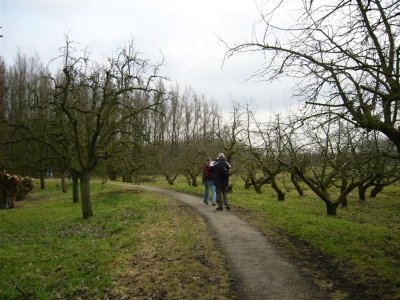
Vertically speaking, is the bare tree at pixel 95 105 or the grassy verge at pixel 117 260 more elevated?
the bare tree at pixel 95 105

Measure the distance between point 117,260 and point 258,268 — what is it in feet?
12.4

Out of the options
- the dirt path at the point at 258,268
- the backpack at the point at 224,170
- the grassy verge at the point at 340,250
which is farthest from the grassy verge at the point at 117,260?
the backpack at the point at 224,170

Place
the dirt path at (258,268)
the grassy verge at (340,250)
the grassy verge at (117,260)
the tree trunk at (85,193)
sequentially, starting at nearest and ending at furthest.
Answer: the dirt path at (258,268) → the grassy verge at (340,250) → the grassy verge at (117,260) → the tree trunk at (85,193)

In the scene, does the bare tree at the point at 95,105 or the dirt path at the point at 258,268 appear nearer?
the dirt path at the point at 258,268

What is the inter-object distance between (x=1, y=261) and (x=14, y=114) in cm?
3965

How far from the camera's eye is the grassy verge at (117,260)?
7840mm

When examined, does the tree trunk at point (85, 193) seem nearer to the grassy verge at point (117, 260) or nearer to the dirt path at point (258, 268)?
the grassy verge at point (117, 260)

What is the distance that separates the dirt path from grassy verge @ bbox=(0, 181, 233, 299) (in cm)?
33

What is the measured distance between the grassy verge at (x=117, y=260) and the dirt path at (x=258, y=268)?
12.9 inches

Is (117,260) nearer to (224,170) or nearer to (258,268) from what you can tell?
(258,268)

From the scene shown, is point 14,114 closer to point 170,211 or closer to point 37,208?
point 37,208

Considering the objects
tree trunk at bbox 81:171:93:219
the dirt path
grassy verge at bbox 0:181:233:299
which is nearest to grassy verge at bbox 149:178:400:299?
the dirt path

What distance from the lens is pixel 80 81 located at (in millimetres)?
18078

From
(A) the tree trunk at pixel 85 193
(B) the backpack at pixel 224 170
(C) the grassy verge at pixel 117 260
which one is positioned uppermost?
(B) the backpack at pixel 224 170
